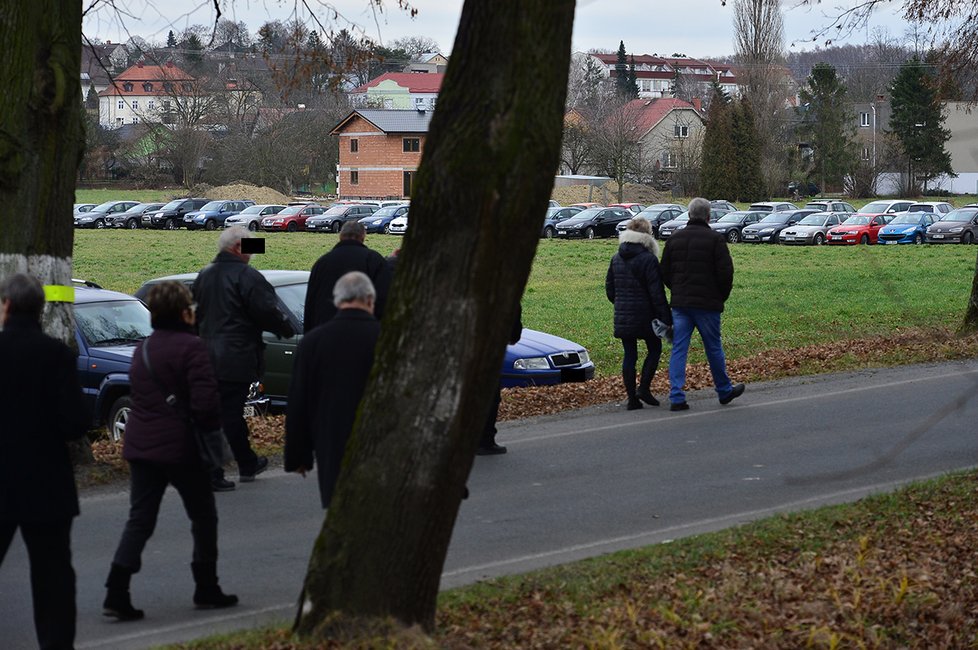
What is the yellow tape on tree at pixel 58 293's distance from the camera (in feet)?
32.7

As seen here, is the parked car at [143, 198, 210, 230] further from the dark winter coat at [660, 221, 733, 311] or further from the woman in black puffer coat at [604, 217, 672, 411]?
the dark winter coat at [660, 221, 733, 311]

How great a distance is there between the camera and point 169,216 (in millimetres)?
70625

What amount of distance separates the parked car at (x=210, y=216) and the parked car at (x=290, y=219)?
2.21 meters

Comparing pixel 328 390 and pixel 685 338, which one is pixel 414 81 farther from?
pixel 328 390

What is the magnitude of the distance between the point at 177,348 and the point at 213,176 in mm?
87704

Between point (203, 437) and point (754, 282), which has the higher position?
point (203, 437)

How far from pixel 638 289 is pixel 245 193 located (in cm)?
7934

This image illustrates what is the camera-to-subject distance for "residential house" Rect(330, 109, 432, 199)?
10175 centimetres

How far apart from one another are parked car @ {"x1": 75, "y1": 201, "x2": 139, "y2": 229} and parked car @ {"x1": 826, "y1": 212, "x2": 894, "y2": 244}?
40.6 meters

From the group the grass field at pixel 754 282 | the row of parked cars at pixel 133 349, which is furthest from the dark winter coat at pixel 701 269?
the row of parked cars at pixel 133 349

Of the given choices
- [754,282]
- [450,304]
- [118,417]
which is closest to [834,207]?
[754,282]

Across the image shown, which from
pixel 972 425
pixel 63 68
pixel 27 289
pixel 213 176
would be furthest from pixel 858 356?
pixel 213 176

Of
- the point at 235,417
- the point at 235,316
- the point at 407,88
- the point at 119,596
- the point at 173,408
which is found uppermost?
the point at 407,88

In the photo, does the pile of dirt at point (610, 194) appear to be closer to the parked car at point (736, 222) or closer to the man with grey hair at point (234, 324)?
the parked car at point (736, 222)
